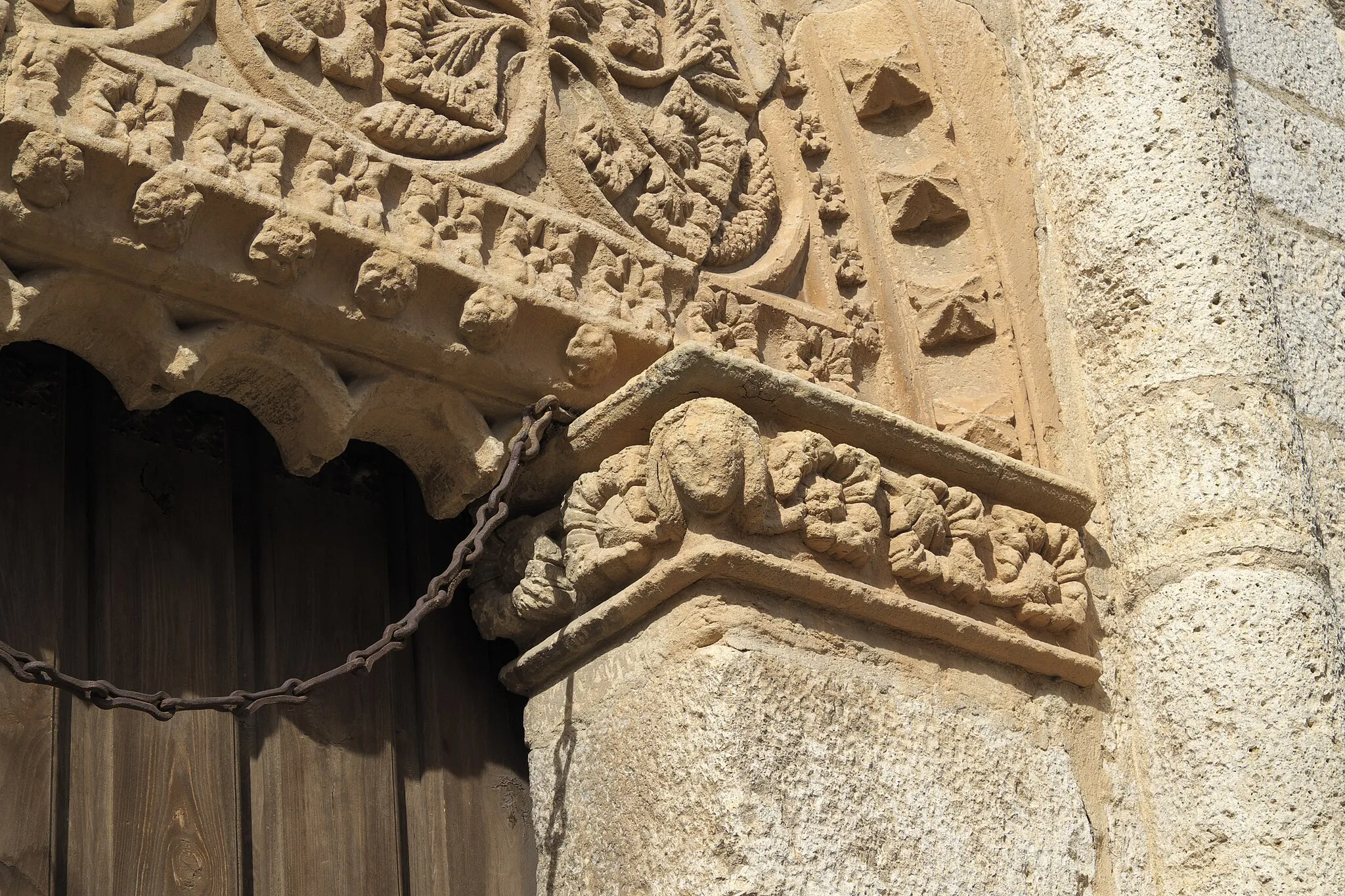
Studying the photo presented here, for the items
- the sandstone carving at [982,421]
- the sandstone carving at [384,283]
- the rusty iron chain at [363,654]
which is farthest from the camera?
the sandstone carving at [982,421]

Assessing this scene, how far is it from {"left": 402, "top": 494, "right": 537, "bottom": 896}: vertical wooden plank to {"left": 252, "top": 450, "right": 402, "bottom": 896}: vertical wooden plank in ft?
0.13

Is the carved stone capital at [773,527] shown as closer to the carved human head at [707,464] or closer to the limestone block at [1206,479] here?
the carved human head at [707,464]

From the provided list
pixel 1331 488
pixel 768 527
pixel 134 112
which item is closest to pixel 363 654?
pixel 768 527

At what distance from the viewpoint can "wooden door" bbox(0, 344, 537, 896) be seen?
172cm

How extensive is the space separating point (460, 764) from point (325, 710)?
0.18 m

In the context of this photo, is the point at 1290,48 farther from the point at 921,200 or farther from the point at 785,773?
the point at 785,773

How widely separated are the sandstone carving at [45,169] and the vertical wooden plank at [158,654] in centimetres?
35

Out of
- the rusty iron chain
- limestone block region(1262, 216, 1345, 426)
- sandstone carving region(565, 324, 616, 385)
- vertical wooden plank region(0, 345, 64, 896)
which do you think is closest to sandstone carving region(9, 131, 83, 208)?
vertical wooden plank region(0, 345, 64, 896)

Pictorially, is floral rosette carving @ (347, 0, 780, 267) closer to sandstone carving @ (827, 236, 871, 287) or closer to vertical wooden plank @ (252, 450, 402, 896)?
sandstone carving @ (827, 236, 871, 287)

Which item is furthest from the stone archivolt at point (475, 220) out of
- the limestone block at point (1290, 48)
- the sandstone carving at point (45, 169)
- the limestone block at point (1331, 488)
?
the limestone block at point (1290, 48)

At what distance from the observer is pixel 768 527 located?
1.87 meters

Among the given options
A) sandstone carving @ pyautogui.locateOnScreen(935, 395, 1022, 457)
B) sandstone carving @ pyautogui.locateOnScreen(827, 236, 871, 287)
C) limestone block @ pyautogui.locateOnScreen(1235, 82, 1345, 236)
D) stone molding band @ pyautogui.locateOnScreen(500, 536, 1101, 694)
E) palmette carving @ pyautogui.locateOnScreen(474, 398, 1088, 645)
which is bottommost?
stone molding band @ pyautogui.locateOnScreen(500, 536, 1101, 694)

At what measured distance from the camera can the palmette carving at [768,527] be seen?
6.00 feet

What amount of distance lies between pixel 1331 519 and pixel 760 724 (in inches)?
40.8
